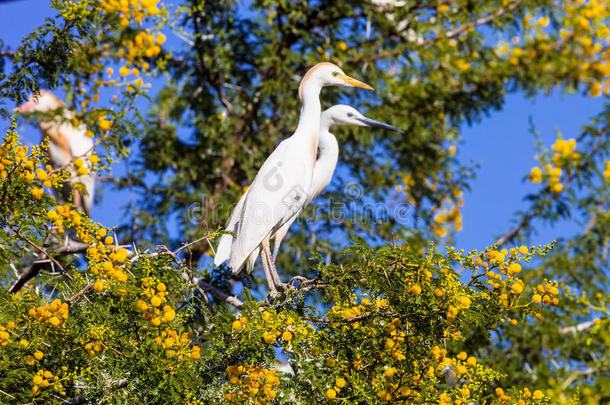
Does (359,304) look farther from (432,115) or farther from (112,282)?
(432,115)

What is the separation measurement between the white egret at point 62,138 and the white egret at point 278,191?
2465 millimetres

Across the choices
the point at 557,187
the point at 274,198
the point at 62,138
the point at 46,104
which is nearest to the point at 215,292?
the point at 274,198

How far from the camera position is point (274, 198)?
4090 millimetres

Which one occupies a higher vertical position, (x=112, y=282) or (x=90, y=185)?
(x=90, y=185)

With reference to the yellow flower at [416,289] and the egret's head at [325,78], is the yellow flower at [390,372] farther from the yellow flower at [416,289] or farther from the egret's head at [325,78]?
the egret's head at [325,78]

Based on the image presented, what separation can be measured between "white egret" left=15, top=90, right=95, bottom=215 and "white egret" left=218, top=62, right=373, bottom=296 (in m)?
2.47

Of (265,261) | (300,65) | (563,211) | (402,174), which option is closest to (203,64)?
(300,65)

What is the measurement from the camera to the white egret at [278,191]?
4.04 meters

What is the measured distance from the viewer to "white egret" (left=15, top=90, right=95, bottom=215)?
6129 mm

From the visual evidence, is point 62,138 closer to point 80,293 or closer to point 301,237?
point 301,237

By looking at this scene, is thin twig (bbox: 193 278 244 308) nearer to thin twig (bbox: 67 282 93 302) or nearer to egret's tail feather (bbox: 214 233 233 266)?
egret's tail feather (bbox: 214 233 233 266)

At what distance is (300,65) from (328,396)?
437cm

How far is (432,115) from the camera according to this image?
277 inches

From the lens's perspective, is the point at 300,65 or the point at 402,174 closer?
the point at 300,65
